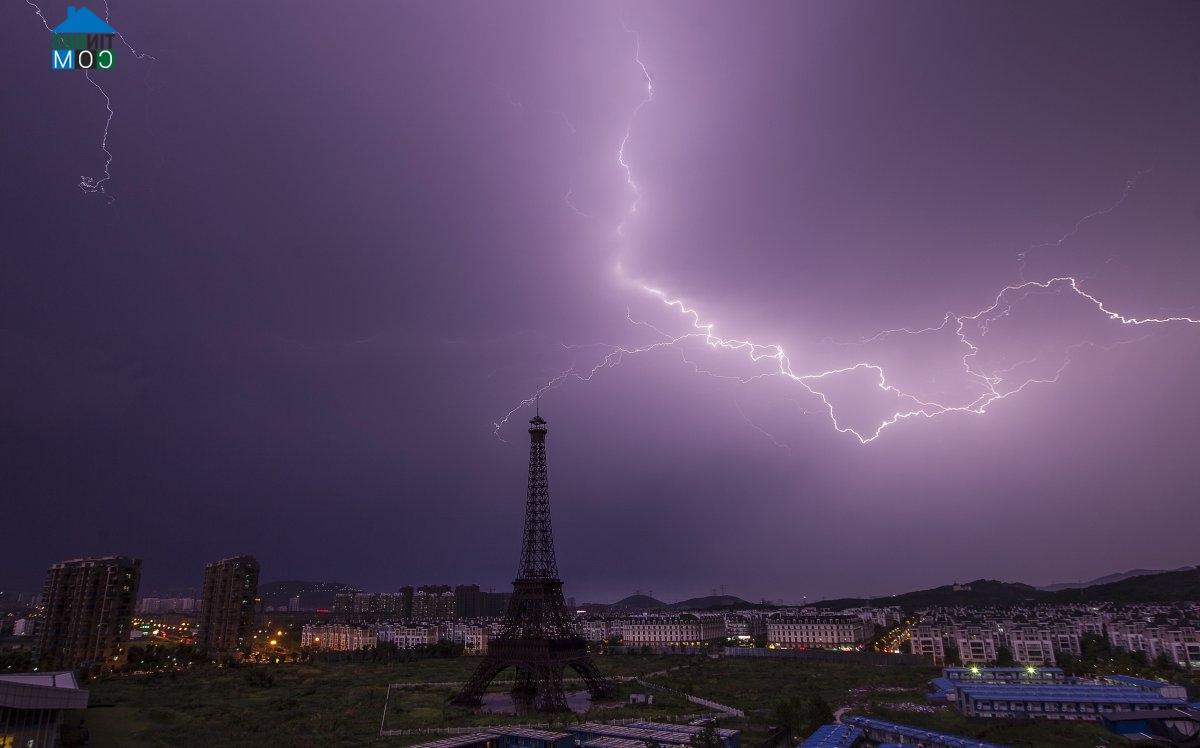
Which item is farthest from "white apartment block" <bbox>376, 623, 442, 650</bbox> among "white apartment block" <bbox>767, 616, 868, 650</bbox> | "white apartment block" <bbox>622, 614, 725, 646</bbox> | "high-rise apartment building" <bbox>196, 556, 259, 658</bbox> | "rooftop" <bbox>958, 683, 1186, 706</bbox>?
"rooftop" <bbox>958, 683, 1186, 706</bbox>

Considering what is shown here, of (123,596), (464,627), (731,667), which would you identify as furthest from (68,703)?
(464,627)

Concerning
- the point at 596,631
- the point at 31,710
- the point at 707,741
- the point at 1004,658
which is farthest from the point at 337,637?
the point at 707,741

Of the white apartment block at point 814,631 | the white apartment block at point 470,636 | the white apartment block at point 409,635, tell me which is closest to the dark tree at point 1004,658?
the white apartment block at point 814,631

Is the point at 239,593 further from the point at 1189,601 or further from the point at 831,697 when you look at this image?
the point at 1189,601

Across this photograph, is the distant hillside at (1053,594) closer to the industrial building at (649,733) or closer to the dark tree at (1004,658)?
the dark tree at (1004,658)

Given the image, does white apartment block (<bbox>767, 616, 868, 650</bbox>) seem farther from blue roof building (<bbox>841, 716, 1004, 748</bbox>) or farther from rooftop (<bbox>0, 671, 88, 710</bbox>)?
rooftop (<bbox>0, 671, 88, 710</bbox>)

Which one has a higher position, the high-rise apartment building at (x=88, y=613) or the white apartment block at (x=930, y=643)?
the high-rise apartment building at (x=88, y=613)
